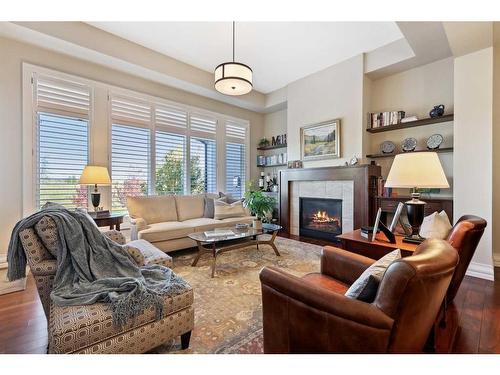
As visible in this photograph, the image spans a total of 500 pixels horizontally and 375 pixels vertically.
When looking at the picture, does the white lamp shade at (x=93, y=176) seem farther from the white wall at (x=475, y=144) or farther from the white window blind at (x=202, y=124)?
the white wall at (x=475, y=144)

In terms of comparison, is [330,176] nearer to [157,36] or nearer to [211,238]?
[211,238]

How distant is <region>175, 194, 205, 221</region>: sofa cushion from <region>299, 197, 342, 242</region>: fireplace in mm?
1995

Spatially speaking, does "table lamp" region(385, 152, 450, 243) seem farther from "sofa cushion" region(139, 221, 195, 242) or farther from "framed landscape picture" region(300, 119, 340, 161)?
"sofa cushion" region(139, 221, 195, 242)

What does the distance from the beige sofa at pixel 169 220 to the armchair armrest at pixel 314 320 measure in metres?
2.49

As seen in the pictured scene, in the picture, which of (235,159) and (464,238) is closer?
(464,238)

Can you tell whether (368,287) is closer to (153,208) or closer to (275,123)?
(153,208)

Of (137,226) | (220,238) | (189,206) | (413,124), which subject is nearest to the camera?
(220,238)

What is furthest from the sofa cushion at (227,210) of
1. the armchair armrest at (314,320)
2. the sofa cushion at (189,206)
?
the armchair armrest at (314,320)

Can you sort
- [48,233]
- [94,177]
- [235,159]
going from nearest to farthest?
[48,233] → [94,177] → [235,159]

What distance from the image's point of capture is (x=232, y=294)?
7.54ft

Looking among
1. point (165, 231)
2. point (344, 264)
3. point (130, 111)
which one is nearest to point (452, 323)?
point (344, 264)

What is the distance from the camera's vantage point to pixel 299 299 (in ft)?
3.64

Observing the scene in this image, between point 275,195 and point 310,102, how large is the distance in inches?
83.6

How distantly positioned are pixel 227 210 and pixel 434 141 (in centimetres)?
334
